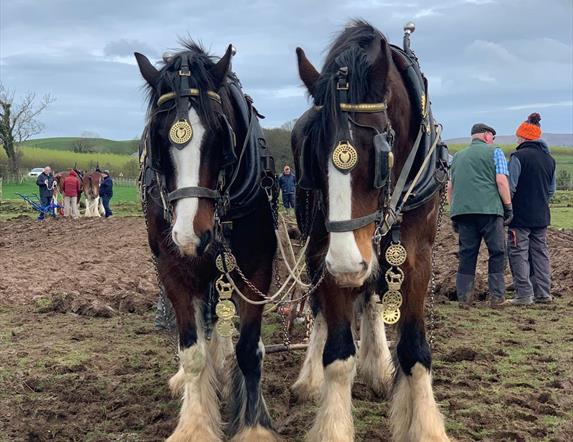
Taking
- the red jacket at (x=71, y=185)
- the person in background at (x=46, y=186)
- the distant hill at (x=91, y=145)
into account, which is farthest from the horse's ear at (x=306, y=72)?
the distant hill at (x=91, y=145)

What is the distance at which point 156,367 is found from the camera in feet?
15.7

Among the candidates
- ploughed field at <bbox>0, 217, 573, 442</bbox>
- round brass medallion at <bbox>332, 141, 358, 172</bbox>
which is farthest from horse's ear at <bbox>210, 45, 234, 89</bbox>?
ploughed field at <bbox>0, 217, 573, 442</bbox>

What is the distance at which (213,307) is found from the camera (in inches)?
158

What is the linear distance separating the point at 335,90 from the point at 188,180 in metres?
0.78

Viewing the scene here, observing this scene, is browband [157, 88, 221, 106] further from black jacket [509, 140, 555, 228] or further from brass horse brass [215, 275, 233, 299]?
black jacket [509, 140, 555, 228]

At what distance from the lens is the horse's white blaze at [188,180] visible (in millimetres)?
2848

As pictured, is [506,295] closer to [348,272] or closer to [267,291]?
[267,291]

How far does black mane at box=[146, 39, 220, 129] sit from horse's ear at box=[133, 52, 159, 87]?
0.12 ft

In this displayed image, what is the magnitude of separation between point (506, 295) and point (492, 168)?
1612mm

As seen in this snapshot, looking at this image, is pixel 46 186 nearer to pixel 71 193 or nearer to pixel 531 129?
pixel 71 193

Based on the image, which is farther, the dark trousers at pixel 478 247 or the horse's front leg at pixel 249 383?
the dark trousers at pixel 478 247

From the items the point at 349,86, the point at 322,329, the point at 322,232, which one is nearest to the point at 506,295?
the point at 322,329

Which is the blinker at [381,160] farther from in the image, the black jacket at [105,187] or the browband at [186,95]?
the black jacket at [105,187]

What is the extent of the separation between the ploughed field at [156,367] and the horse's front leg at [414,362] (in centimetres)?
22
